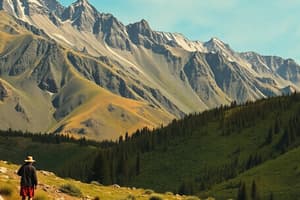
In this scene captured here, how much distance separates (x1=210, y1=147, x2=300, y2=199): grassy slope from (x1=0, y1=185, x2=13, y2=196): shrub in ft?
322

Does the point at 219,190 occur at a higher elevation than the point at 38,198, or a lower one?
higher

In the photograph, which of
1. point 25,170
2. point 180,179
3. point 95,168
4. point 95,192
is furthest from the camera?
point 180,179

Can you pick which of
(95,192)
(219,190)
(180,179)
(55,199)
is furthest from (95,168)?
(55,199)

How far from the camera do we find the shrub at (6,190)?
31152 millimetres

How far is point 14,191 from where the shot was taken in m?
31.9

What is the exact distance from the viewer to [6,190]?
3138 cm

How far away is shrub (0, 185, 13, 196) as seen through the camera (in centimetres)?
3115

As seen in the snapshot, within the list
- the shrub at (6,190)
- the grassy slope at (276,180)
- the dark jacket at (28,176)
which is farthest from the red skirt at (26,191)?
the grassy slope at (276,180)

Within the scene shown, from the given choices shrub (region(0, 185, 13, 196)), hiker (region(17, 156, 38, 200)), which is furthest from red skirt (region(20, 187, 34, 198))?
shrub (region(0, 185, 13, 196))

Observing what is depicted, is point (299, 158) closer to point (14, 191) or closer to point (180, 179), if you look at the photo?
point (180, 179)

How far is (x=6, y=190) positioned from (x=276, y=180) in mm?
121573

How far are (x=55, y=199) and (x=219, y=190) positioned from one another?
11183 cm

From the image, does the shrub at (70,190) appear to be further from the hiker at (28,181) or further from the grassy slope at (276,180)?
the grassy slope at (276,180)

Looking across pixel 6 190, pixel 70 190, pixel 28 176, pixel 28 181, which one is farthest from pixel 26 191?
pixel 70 190
